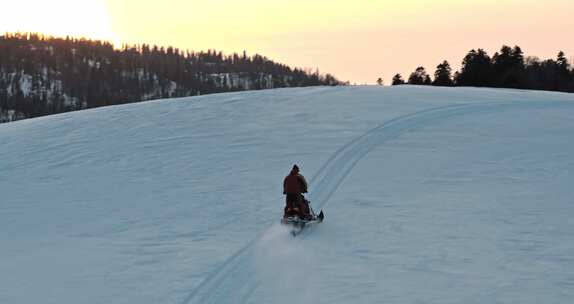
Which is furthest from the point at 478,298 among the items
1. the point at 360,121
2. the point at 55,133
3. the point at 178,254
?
the point at 55,133

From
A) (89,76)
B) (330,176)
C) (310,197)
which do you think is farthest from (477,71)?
(89,76)

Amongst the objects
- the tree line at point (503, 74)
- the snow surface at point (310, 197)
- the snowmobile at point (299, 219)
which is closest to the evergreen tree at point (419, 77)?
the tree line at point (503, 74)

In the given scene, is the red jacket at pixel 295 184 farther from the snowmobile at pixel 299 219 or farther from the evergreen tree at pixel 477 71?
the evergreen tree at pixel 477 71

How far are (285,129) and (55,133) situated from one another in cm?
1065

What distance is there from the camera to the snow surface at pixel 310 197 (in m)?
11.2

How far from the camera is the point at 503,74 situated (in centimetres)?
6881

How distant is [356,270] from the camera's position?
11648 millimetres

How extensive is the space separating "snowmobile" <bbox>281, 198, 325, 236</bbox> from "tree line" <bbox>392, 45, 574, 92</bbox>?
5605 centimetres

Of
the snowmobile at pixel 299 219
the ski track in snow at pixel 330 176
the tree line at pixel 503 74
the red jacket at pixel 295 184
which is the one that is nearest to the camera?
the ski track in snow at pixel 330 176

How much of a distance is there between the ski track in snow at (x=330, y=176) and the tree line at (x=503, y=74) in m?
40.0

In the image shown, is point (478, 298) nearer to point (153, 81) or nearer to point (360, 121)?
point (360, 121)

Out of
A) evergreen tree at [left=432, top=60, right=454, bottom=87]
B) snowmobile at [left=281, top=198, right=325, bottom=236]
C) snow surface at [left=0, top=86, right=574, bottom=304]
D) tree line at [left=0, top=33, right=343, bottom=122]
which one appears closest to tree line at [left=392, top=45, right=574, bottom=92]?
evergreen tree at [left=432, top=60, right=454, bottom=87]

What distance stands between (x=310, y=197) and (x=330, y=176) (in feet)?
7.19

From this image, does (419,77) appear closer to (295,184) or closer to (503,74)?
(503,74)
